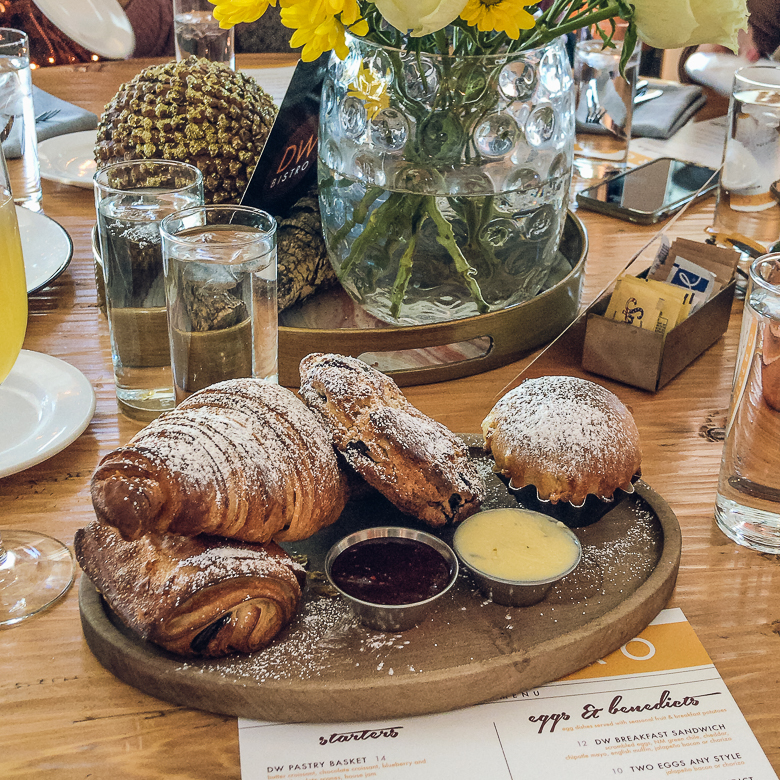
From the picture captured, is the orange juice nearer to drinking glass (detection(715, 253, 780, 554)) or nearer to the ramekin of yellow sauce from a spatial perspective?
the ramekin of yellow sauce

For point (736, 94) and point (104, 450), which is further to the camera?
point (736, 94)

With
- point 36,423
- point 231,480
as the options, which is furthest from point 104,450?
point 231,480

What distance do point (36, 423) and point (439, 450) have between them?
0.52 metres

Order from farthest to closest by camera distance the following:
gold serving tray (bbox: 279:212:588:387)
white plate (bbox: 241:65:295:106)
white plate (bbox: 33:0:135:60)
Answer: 1. white plate (bbox: 241:65:295:106)
2. white plate (bbox: 33:0:135:60)
3. gold serving tray (bbox: 279:212:588:387)

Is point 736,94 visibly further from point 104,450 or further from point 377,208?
point 104,450

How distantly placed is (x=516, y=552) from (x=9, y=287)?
22.1 inches

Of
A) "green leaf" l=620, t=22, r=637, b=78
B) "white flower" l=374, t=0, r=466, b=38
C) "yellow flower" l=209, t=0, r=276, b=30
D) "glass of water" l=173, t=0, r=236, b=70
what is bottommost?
"glass of water" l=173, t=0, r=236, b=70

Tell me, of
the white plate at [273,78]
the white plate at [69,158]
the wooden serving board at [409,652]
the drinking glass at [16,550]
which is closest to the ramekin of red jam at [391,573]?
the wooden serving board at [409,652]

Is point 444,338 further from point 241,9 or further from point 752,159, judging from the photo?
point 752,159

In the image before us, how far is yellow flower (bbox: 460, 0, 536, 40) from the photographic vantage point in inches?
33.5

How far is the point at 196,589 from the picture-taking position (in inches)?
28.6

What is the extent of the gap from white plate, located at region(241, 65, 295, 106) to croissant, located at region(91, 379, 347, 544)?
120 centimetres

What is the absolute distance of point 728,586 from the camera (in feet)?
3.01

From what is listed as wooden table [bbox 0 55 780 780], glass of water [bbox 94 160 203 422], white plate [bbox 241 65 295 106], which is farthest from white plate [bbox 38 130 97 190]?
glass of water [bbox 94 160 203 422]
